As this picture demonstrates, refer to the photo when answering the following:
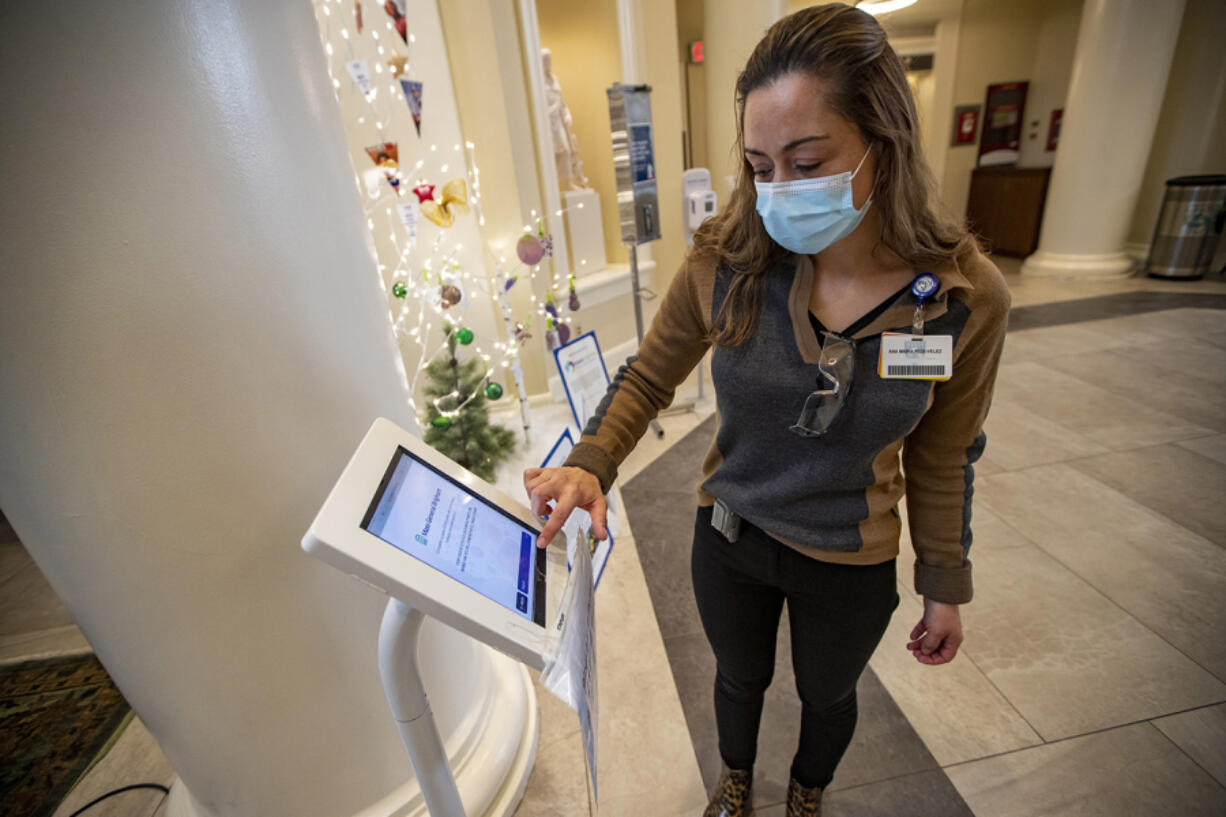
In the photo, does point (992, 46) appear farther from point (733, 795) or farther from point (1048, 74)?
point (733, 795)

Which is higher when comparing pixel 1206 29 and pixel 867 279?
pixel 1206 29

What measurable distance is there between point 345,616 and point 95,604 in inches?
14.4

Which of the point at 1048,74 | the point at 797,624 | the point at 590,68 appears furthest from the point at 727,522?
the point at 1048,74

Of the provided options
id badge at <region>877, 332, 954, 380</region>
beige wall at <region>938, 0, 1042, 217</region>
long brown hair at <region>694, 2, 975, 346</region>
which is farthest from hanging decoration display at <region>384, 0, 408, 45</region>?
beige wall at <region>938, 0, 1042, 217</region>

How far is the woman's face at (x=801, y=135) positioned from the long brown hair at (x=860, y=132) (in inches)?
0.5

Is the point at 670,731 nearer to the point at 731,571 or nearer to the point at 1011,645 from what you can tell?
the point at 731,571

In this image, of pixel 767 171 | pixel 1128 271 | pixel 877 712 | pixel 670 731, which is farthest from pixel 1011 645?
pixel 1128 271

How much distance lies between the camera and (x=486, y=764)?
4.46 ft

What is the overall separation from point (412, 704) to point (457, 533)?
0.24 m

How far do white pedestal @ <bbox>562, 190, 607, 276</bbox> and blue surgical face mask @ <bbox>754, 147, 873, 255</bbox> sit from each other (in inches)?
122

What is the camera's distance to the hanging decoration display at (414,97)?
2.74 metres

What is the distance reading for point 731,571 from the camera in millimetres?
1046

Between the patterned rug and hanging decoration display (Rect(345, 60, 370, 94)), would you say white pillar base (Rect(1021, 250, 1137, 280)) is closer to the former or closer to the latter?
hanging decoration display (Rect(345, 60, 370, 94))

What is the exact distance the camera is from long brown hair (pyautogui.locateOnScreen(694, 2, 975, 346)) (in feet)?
2.34
